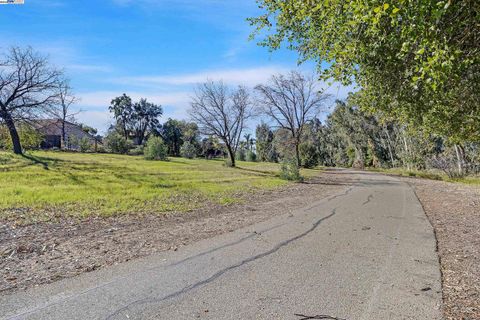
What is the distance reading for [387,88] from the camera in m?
8.70

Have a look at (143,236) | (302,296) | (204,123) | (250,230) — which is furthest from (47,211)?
(204,123)

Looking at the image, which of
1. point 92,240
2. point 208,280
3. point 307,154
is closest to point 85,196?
point 92,240

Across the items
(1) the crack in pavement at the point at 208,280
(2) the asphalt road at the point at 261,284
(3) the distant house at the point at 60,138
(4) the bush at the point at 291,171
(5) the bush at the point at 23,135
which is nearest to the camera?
(2) the asphalt road at the point at 261,284

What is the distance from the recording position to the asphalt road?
373cm

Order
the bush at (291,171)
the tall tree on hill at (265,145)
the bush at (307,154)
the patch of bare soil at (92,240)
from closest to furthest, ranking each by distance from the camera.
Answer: the patch of bare soil at (92,240), the bush at (291,171), the bush at (307,154), the tall tree on hill at (265,145)

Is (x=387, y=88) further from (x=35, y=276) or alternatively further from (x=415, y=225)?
(x=35, y=276)

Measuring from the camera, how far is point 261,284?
4504 millimetres

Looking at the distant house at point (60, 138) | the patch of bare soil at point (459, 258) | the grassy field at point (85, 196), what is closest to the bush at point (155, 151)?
the distant house at point (60, 138)

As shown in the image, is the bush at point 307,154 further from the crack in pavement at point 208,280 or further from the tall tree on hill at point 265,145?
the crack in pavement at point 208,280

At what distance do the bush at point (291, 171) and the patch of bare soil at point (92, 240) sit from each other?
13352mm

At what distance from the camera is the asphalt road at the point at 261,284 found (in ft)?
12.3

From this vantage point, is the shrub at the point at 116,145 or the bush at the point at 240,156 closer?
the shrub at the point at 116,145

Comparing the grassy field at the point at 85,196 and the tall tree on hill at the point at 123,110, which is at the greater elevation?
the tall tree on hill at the point at 123,110

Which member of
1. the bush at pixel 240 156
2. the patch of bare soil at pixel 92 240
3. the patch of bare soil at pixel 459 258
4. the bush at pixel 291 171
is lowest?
the patch of bare soil at pixel 92 240
